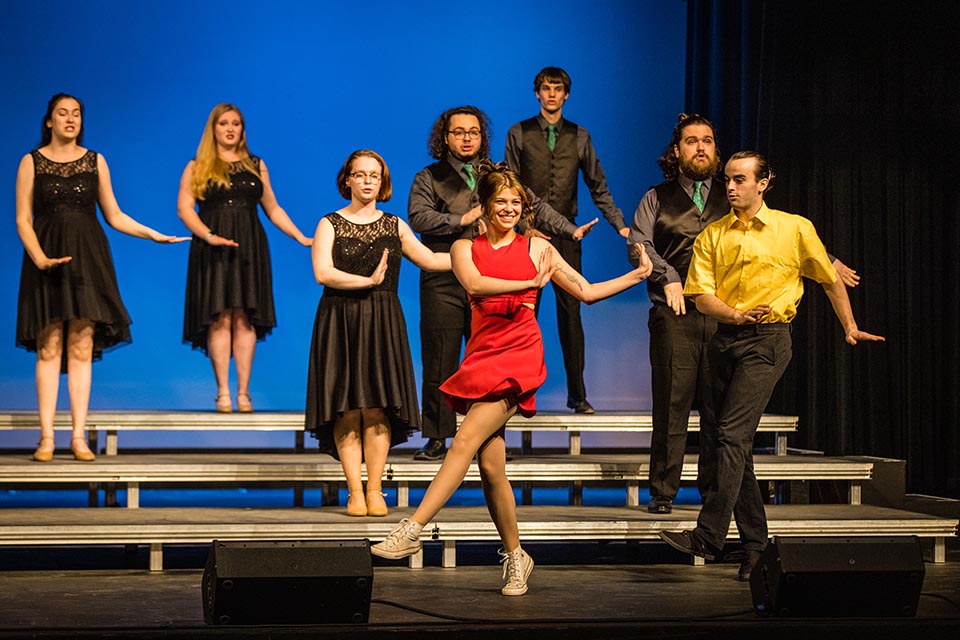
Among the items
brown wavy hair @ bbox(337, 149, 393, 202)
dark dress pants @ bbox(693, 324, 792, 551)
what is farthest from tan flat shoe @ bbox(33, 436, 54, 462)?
dark dress pants @ bbox(693, 324, 792, 551)

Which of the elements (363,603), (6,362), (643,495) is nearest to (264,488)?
(6,362)

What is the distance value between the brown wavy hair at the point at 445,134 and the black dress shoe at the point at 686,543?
2050mm

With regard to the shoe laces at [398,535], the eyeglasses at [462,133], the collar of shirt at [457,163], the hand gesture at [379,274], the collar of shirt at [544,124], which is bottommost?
the shoe laces at [398,535]

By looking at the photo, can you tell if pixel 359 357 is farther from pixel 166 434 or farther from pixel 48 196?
pixel 166 434

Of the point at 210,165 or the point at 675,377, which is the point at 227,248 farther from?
the point at 675,377

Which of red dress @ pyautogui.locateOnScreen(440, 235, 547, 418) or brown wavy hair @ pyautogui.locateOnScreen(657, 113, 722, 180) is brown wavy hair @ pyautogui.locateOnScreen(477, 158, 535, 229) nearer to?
red dress @ pyautogui.locateOnScreen(440, 235, 547, 418)

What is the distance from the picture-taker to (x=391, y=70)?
8781 millimetres

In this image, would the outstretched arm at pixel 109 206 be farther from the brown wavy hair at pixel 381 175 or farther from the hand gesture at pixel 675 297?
the hand gesture at pixel 675 297

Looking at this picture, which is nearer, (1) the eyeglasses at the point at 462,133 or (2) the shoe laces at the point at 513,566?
(2) the shoe laces at the point at 513,566

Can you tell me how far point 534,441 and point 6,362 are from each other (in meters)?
3.52

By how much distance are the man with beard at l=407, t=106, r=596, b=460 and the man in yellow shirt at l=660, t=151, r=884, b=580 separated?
3.61ft

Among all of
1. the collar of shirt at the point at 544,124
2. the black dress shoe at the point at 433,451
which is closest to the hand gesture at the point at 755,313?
the black dress shoe at the point at 433,451

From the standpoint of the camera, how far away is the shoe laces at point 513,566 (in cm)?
466

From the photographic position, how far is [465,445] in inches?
177
